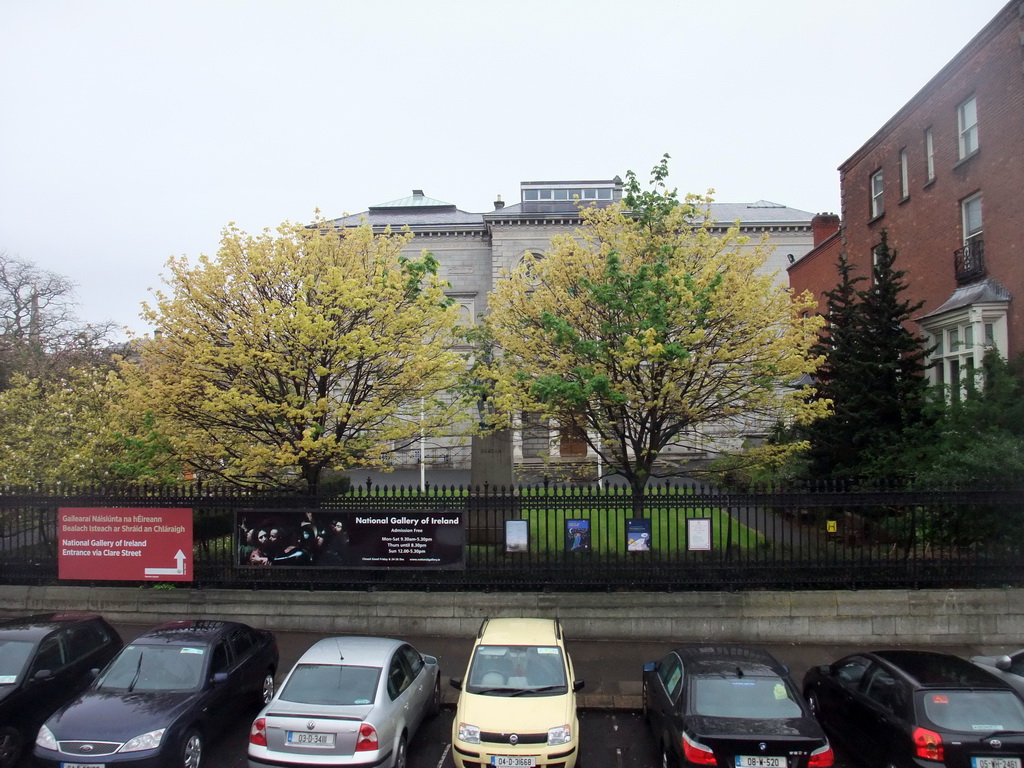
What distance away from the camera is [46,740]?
7098mm

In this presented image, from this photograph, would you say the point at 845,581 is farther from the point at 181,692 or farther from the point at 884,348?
the point at 181,692

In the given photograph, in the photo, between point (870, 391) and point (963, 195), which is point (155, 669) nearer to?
point (870, 391)

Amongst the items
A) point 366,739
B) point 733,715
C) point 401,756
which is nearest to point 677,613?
point 733,715

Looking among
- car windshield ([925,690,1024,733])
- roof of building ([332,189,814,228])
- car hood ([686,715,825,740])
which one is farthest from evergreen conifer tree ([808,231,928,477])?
roof of building ([332,189,814,228])

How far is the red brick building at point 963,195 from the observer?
17062 millimetres

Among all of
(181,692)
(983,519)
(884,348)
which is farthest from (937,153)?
(181,692)

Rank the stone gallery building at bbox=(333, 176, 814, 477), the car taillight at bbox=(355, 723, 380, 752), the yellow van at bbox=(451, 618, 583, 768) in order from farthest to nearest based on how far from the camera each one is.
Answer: the stone gallery building at bbox=(333, 176, 814, 477) < the yellow van at bbox=(451, 618, 583, 768) < the car taillight at bbox=(355, 723, 380, 752)

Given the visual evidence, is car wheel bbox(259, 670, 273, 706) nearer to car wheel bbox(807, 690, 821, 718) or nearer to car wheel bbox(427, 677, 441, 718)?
car wheel bbox(427, 677, 441, 718)

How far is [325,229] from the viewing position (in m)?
16.0

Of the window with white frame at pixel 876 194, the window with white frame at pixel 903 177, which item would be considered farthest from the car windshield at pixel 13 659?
the window with white frame at pixel 876 194

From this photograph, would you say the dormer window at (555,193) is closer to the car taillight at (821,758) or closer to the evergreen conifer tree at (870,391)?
the evergreen conifer tree at (870,391)

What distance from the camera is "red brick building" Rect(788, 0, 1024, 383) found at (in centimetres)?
1706

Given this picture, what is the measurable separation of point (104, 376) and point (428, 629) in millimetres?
12944

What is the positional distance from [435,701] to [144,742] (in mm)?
3533
